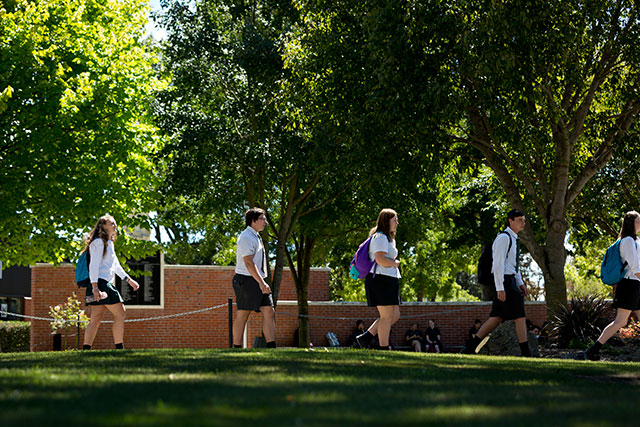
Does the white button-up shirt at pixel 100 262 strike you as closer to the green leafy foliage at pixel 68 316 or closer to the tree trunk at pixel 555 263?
the tree trunk at pixel 555 263

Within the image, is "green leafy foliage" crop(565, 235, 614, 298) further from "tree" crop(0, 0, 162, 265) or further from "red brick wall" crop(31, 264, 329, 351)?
"red brick wall" crop(31, 264, 329, 351)

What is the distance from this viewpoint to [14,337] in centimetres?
2955

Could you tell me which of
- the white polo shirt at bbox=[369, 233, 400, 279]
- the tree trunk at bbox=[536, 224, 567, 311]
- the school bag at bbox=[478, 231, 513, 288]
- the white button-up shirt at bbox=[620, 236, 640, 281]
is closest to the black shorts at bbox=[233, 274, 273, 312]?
the white polo shirt at bbox=[369, 233, 400, 279]

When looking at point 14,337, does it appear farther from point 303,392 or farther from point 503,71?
point 303,392

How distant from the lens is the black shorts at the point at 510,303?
11.0 metres

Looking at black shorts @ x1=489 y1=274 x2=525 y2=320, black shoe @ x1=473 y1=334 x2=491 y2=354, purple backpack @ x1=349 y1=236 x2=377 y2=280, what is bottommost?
black shoe @ x1=473 y1=334 x2=491 y2=354

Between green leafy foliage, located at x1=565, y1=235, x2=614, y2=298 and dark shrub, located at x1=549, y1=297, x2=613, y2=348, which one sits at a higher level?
green leafy foliage, located at x1=565, y1=235, x2=614, y2=298

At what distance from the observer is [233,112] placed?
23.4 m

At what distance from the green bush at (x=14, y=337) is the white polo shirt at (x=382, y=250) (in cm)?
2175

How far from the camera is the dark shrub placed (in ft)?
52.3

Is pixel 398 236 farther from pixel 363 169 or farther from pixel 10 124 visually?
pixel 10 124

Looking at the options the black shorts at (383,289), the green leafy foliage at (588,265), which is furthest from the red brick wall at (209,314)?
the black shorts at (383,289)

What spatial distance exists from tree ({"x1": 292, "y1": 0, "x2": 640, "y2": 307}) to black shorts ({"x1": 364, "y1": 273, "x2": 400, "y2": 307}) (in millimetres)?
5923

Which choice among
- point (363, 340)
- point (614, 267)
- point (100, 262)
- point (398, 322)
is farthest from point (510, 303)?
point (398, 322)
